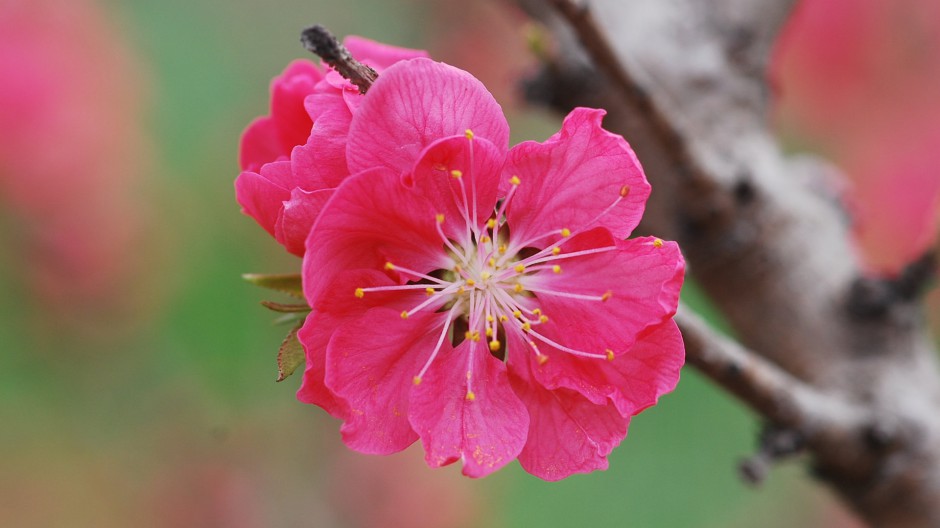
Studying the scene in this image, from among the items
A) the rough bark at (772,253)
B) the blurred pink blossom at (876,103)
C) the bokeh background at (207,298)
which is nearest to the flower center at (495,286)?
the rough bark at (772,253)

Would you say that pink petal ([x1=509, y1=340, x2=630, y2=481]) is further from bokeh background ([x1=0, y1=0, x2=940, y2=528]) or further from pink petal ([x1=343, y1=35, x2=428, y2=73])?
bokeh background ([x1=0, y1=0, x2=940, y2=528])

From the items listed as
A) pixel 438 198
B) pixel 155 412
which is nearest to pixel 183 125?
pixel 155 412

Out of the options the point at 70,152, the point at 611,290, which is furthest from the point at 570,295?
the point at 70,152

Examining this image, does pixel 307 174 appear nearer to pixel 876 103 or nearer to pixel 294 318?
pixel 294 318

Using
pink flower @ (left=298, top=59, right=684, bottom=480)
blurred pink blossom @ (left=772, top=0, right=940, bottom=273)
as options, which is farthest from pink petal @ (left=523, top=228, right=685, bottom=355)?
blurred pink blossom @ (left=772, top=0, right=940, bottom=273)

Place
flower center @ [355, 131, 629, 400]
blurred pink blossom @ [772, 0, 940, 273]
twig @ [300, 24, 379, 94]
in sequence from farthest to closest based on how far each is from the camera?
1. blurred pink blossom @ [772, 0, 940, 273]
2. flower center @ [355, 131, 629, 400]
3. twig @ [300, 24, 379, 94]
